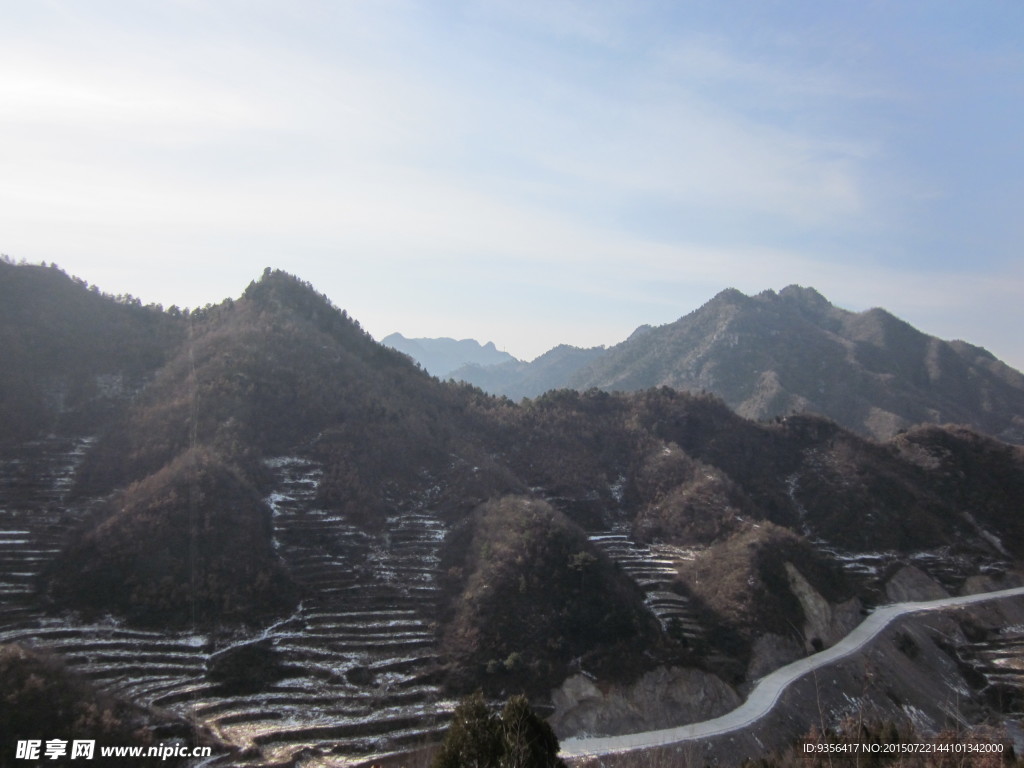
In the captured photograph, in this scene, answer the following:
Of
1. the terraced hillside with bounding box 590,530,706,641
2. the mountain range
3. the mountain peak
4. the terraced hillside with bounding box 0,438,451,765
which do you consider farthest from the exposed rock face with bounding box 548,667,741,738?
the mountain peak

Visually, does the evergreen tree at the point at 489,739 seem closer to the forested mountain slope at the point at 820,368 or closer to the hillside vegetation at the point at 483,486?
the hillside vegetation at the point at 483,486

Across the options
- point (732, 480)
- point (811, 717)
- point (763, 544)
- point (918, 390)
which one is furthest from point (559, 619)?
point (918, 390)

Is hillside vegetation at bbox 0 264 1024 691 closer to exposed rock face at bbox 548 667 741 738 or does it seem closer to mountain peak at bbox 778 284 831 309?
exposed rock face at bbox 548 667 741 738

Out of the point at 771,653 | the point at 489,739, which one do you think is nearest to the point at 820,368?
the point at 771,653

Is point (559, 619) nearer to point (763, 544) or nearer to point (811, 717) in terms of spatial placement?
point (811, 717)

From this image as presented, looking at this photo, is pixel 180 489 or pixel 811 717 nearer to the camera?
pixel 811 717

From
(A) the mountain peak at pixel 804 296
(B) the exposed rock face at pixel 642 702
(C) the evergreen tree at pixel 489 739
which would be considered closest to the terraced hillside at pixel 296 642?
(B) the exposed rock face at pixel 642 702
